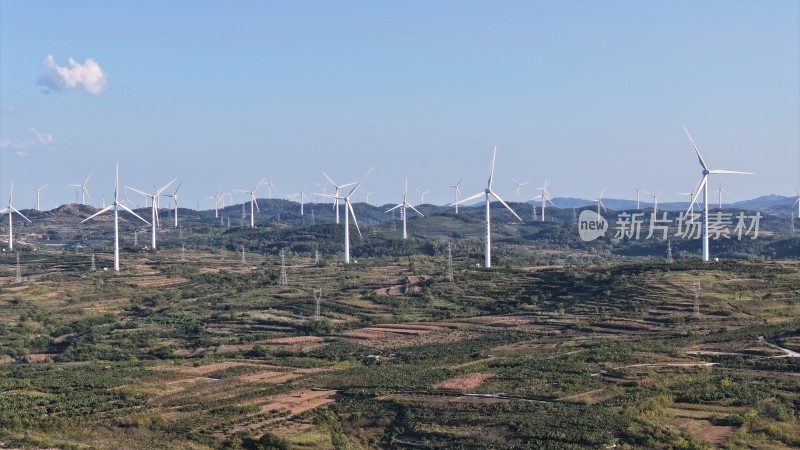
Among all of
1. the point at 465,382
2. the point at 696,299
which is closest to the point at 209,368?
the point at 465,382

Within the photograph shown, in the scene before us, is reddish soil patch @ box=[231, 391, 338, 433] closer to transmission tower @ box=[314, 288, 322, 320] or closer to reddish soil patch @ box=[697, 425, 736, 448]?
reddish soil patch @ box=[697, 425, 736, 448]

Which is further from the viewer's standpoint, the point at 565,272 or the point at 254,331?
the point at 565,272

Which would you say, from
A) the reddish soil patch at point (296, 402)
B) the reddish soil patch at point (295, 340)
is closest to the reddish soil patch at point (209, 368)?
the reddish soil patch at point (296, 402)

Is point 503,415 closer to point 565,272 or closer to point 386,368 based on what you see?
point 386,368

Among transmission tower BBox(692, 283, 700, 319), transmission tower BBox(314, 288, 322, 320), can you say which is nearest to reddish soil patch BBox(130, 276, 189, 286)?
transmission tower BBox(314, 288, 322, 320)

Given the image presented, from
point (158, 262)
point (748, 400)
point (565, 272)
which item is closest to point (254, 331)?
point (565, 272)

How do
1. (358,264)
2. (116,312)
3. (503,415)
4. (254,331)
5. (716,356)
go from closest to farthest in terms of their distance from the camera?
(503,415) < (716,356) < (254,331) < (116,312) < (358,264)

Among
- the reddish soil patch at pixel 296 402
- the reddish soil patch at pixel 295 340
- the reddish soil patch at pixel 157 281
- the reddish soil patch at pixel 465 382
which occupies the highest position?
the reddish soil patch at pixel 157 281

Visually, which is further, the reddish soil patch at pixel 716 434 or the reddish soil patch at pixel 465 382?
the reddish soil patch at pixel 465 382

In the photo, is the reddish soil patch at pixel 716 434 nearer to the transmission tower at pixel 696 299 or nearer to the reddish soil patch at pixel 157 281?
the transmission tower at pixel 696 299
